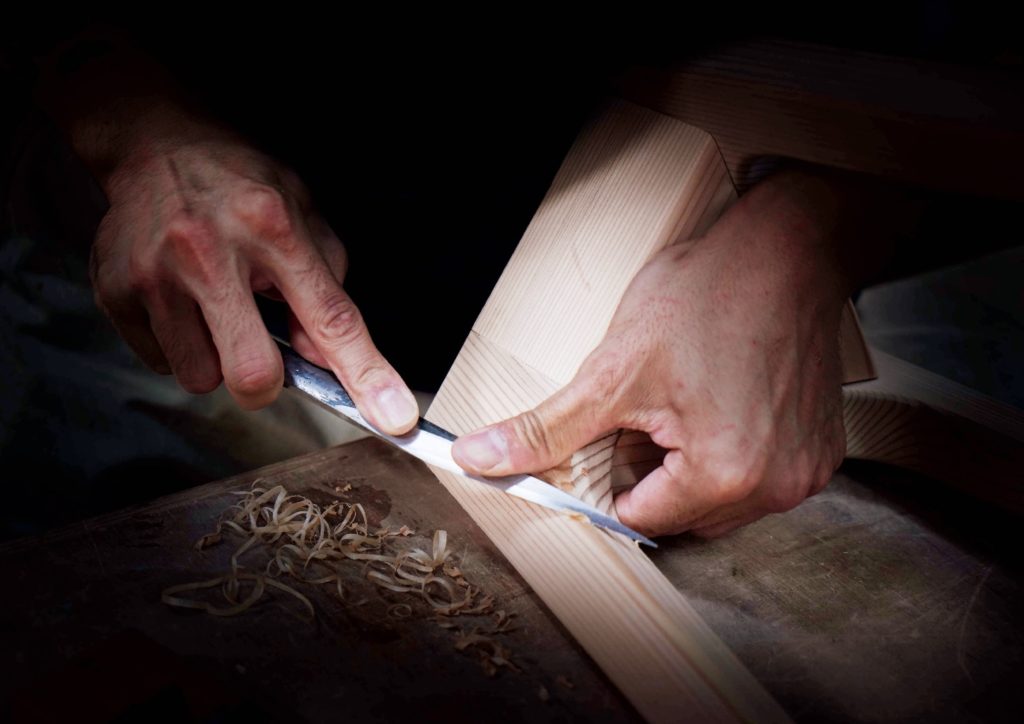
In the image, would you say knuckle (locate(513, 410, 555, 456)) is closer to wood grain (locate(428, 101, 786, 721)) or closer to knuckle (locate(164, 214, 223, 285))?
wood grain (locate(428, 101, 786, 721))

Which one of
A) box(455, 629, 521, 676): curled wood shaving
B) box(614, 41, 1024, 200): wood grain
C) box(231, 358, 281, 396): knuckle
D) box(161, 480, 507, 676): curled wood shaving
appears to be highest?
box(614, 41, 1024, 200): wood grain

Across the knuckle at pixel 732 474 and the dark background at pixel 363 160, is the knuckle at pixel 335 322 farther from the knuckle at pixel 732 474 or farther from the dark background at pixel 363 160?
the knuckle at pixel 732 474

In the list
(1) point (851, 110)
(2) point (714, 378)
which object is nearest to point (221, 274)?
(2) point (714, 378)

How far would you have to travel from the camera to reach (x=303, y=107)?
158 centimetres

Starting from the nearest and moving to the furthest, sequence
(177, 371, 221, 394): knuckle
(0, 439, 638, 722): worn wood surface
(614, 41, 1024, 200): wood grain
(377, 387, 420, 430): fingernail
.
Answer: (0, 439, 638, 722): worn wood surface → (614, 41, 1024, 200): wood grain → (377, 387, 420, 430): fingernail → (177, 371, 221, 394): knuckle

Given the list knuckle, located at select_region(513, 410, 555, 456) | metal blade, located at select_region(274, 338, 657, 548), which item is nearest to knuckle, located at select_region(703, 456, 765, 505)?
metal blade, located at select_region(274, 338, 657, 548)

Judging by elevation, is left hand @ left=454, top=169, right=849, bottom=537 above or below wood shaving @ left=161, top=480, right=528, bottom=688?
above

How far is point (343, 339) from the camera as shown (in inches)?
46.7

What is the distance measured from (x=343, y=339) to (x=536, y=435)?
0.33 m

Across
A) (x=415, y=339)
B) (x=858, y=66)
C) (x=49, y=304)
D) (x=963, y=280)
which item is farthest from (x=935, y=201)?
(x=49, y=304)

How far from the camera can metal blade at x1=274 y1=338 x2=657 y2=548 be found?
1.11 meters

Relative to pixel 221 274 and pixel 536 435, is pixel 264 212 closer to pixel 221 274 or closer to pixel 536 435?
pixel 221 274

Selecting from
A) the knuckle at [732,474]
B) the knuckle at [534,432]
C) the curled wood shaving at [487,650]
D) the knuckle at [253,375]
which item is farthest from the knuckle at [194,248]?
the knuckle at [732,474]

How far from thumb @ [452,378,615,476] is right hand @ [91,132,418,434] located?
0.37 feet
